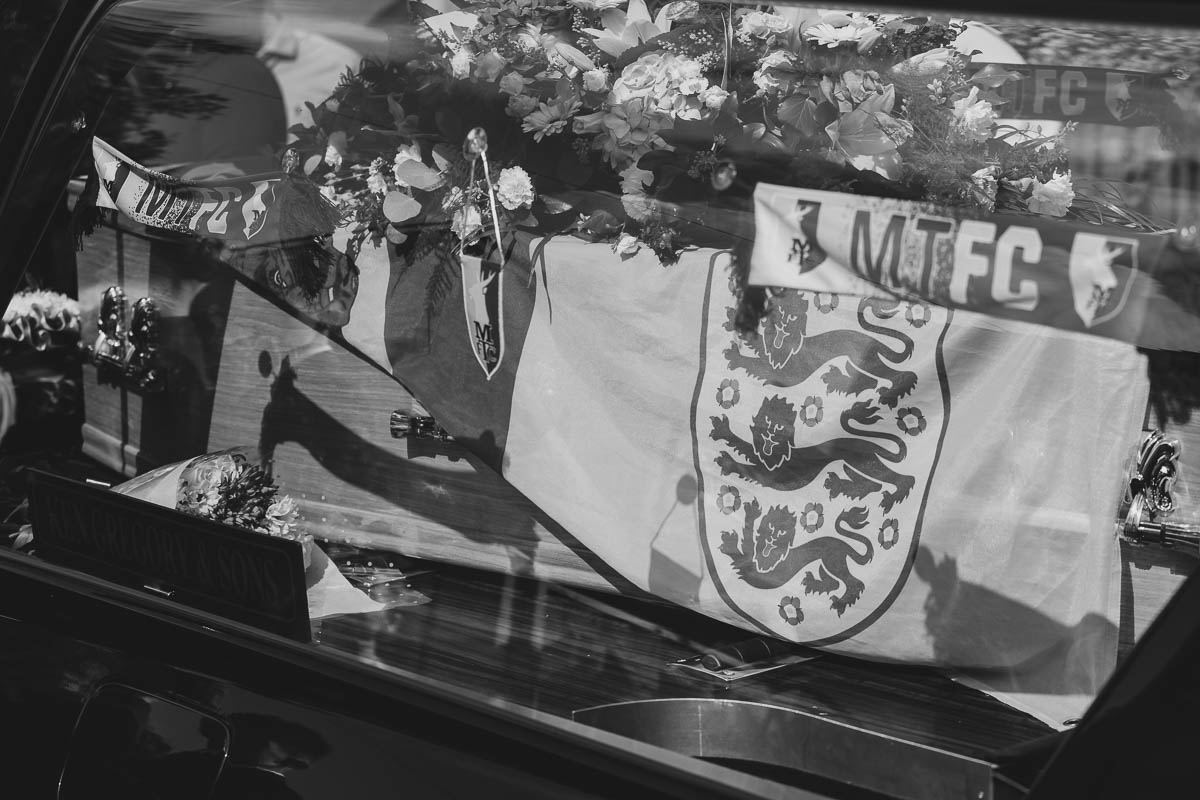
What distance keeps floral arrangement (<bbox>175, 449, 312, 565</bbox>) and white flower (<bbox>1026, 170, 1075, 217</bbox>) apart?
1.11 m

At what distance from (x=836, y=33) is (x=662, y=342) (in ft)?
1.68

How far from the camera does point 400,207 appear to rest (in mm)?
1605

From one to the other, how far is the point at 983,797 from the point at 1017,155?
67cm

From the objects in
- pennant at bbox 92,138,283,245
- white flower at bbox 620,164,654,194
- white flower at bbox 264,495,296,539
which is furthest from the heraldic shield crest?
pennant at bbox 92,138,283,245

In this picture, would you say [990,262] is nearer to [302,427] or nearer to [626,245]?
[626,245]

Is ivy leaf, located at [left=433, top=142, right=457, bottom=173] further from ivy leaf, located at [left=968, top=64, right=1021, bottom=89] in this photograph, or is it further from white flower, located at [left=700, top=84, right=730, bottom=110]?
ivy leaf, located at [left=968, top=64, right=1021, bottom=89]

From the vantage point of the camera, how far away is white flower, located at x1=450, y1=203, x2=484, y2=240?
5.13 ft

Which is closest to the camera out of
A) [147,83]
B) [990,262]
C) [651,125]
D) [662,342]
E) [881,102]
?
[990,262]

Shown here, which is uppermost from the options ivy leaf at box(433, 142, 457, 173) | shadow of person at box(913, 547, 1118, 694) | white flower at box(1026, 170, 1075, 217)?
ivy leaf at box(433, 142, 457, 173)

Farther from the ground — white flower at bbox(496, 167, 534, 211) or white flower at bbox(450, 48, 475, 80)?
white flower at bbox(450, 48, 475, 80)

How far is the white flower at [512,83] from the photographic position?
1.54m

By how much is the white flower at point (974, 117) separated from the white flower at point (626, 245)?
1.55ft

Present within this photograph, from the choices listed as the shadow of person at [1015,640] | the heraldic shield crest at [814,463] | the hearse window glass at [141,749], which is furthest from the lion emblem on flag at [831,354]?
the hearse window glass at [141,749]

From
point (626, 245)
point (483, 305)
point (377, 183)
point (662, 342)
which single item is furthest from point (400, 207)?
point (662, 342)
